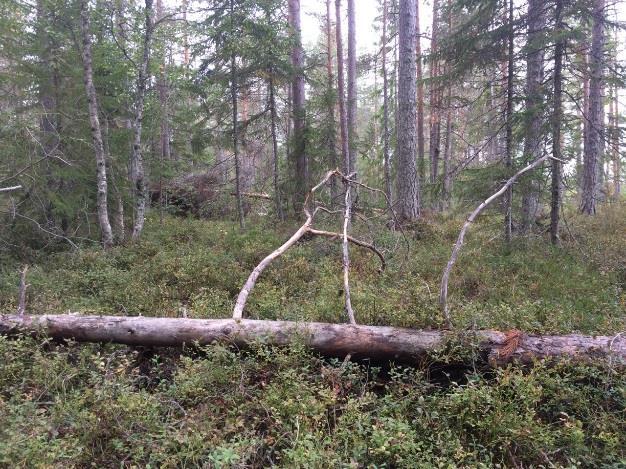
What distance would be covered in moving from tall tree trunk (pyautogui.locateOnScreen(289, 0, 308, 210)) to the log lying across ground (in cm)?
922

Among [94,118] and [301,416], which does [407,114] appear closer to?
[94,118]

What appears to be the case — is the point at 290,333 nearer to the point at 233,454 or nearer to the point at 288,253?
the point at 233,454

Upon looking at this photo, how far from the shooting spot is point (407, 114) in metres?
11.5

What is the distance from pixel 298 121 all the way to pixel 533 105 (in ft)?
24.6

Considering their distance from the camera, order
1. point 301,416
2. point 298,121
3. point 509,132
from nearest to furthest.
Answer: point 301,416 → point 509,132 → point 298,121

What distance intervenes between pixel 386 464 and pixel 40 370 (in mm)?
3651

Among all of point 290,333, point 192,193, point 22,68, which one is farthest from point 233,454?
point 192,193

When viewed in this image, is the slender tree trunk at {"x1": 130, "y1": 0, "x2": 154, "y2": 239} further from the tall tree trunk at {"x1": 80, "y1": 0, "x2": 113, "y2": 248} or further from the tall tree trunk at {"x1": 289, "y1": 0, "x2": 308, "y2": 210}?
the tall tree trunk at {"x1": 289, "y1": 0, "x2": 308, "y2": 210}

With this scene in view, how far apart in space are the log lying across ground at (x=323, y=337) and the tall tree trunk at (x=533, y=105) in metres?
5.97

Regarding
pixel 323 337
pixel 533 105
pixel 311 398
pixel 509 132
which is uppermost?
pixel 533 105

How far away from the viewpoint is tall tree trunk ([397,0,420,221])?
36.5ft

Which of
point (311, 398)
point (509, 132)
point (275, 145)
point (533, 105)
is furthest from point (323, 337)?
point (275, 145)

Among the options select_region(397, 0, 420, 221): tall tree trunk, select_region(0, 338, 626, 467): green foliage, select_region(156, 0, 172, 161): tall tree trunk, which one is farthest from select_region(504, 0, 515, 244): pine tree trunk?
select_region(156, 0, 172, 161): tall tree trunk

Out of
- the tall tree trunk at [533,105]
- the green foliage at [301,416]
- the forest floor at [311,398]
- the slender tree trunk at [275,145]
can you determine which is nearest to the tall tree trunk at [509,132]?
the tall tree trunk at [533,105]
